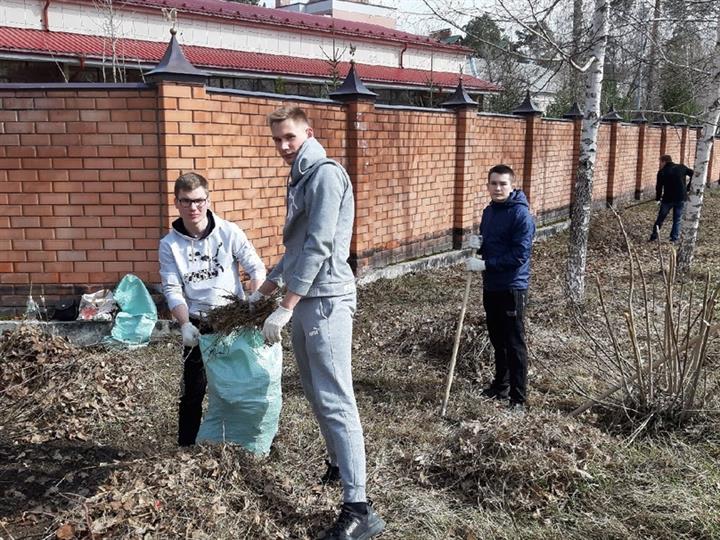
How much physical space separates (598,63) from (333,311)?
5132 mm

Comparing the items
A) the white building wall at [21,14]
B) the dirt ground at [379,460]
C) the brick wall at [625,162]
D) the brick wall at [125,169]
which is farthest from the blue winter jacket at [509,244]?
the brick wall at [625,162]

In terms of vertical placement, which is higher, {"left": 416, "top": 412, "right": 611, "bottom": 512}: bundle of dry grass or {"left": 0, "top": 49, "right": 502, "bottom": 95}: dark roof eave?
{"left": 0, "top": 49, "right": 502, "bottom": 95}: dark roof eave

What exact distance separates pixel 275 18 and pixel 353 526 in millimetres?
15859

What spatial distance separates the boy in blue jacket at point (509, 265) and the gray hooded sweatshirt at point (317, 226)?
1.72 m

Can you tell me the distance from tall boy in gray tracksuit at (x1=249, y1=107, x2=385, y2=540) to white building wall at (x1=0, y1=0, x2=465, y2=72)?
10548mm

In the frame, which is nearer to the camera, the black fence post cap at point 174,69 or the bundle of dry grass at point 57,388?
the bundle of dry grass at point 57,388

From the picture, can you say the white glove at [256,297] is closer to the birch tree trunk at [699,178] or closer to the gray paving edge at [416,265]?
the gray paving edge at [416,265]

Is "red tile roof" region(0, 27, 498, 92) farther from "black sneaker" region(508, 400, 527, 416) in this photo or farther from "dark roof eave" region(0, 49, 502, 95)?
"black sneaker" region(508, 400, 527, 416)

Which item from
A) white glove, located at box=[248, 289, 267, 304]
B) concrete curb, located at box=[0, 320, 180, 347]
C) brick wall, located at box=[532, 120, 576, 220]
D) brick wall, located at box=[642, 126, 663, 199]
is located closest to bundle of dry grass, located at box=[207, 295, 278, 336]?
white glove, located at box=[248, 289, 267, 304]

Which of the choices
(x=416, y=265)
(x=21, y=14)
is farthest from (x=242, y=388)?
(x=21, y=14)

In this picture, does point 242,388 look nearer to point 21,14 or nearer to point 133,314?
point 133,314

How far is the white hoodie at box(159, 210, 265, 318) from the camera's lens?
10.6ft

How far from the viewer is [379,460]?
11.5 ft

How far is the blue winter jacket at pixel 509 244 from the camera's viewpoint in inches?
163
